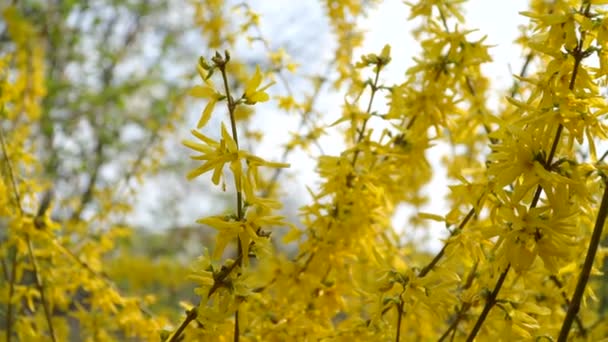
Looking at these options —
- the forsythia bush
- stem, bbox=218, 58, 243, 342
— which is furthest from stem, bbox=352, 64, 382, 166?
stem, bbox=218, 58, 243, 342

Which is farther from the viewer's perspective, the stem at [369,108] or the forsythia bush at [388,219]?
the stem at [369,108]

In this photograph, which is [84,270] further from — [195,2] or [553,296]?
[195,2]

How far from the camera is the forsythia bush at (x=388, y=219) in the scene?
1.14 metres

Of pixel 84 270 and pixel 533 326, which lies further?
pixel 84 270

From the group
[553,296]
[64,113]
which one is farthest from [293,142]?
[64,113]

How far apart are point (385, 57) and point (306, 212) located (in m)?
0.51

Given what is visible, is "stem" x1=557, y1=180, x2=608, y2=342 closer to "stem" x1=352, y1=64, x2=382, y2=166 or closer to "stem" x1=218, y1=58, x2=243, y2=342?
"stem" x1=218, y1=58, x2=243, y2=342

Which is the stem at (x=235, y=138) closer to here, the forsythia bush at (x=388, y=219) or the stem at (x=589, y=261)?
the forsythia bush at (x=388, y=219)

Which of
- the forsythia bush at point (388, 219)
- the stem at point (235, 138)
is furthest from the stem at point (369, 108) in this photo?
the stem at point (235, 138)

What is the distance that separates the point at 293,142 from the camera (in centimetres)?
275

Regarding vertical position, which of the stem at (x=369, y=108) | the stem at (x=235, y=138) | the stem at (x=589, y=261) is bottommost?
the stem at (x=589, y=261)

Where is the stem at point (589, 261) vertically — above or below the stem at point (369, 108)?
below

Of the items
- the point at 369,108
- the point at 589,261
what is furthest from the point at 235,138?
the point at 369,108

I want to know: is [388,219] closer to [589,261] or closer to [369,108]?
[369,108]
